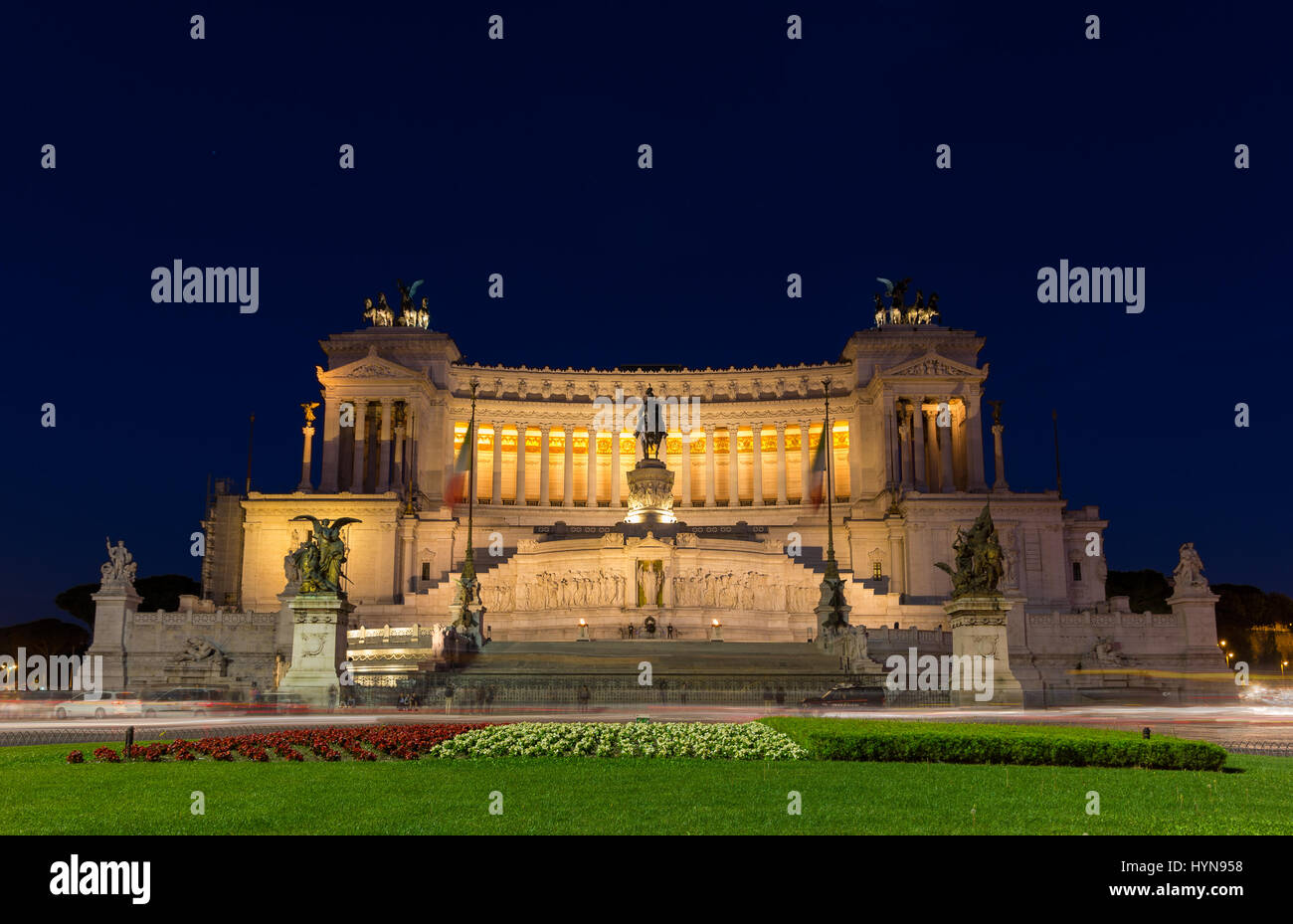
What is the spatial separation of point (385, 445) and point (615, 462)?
21.0 m

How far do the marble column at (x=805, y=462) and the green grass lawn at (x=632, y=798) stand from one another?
78579mm

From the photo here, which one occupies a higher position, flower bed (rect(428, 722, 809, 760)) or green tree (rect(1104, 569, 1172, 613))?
green tree (rect(1104, 569, 1172, 613))

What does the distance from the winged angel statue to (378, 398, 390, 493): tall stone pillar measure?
5557 cm

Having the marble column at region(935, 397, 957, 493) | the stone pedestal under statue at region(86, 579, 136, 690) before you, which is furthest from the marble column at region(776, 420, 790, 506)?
the stone pedestal under statue at region(86, 579, 136, 690)

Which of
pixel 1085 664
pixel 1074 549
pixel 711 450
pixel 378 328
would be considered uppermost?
pixel 378 328

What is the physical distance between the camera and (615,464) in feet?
329

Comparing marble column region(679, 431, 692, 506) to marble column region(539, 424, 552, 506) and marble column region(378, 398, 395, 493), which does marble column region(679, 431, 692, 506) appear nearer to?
marble column region(539, 424, 552, 506)

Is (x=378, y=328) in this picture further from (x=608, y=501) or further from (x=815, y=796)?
(x=815, y=796)

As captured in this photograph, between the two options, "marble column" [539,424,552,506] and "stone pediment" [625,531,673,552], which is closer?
"stone pediment" [625,531,673,552]

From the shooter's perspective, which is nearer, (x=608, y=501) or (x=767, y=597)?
(x=767, y=597)

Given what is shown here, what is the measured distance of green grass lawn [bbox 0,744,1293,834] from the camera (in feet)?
39.4
